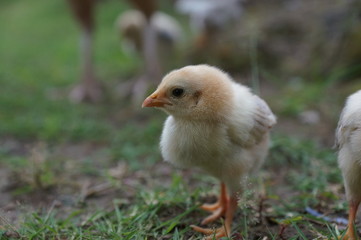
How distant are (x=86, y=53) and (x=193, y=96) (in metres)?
3.45

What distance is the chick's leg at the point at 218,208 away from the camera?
2139 mm

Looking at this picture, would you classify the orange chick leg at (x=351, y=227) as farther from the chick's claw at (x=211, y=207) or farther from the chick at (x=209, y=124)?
the chick's claw at (x=211, y=207)

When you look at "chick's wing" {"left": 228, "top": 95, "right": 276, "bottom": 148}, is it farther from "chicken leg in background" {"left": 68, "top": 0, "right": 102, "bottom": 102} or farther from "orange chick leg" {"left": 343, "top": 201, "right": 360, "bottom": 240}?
"chicken leg in background" {"left": 68, "top": 0, "right": 102, "bottom": 102}

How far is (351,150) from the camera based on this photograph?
1646mm

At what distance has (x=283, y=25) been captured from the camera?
5617 millimetres

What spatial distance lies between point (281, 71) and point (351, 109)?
3.43 meters

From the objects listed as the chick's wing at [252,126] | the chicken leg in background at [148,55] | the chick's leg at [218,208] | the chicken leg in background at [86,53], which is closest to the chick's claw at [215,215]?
the chick's leg at [218,208]

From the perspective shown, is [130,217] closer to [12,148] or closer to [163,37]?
[12,148]

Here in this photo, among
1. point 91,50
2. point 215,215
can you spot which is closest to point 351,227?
point 215,215

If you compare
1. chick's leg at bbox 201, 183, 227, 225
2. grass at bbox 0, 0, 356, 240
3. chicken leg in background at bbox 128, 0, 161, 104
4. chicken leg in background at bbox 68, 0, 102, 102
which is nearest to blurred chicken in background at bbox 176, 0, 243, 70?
chicken leg in background at bbox 128, 0, 161, 104

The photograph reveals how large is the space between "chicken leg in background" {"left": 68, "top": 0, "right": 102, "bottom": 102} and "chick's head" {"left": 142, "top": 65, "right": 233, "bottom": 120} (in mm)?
3163

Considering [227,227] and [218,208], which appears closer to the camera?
[227,227]

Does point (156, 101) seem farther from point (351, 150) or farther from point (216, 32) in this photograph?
point (216, 32)

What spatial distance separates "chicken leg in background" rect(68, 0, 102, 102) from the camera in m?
4.69
